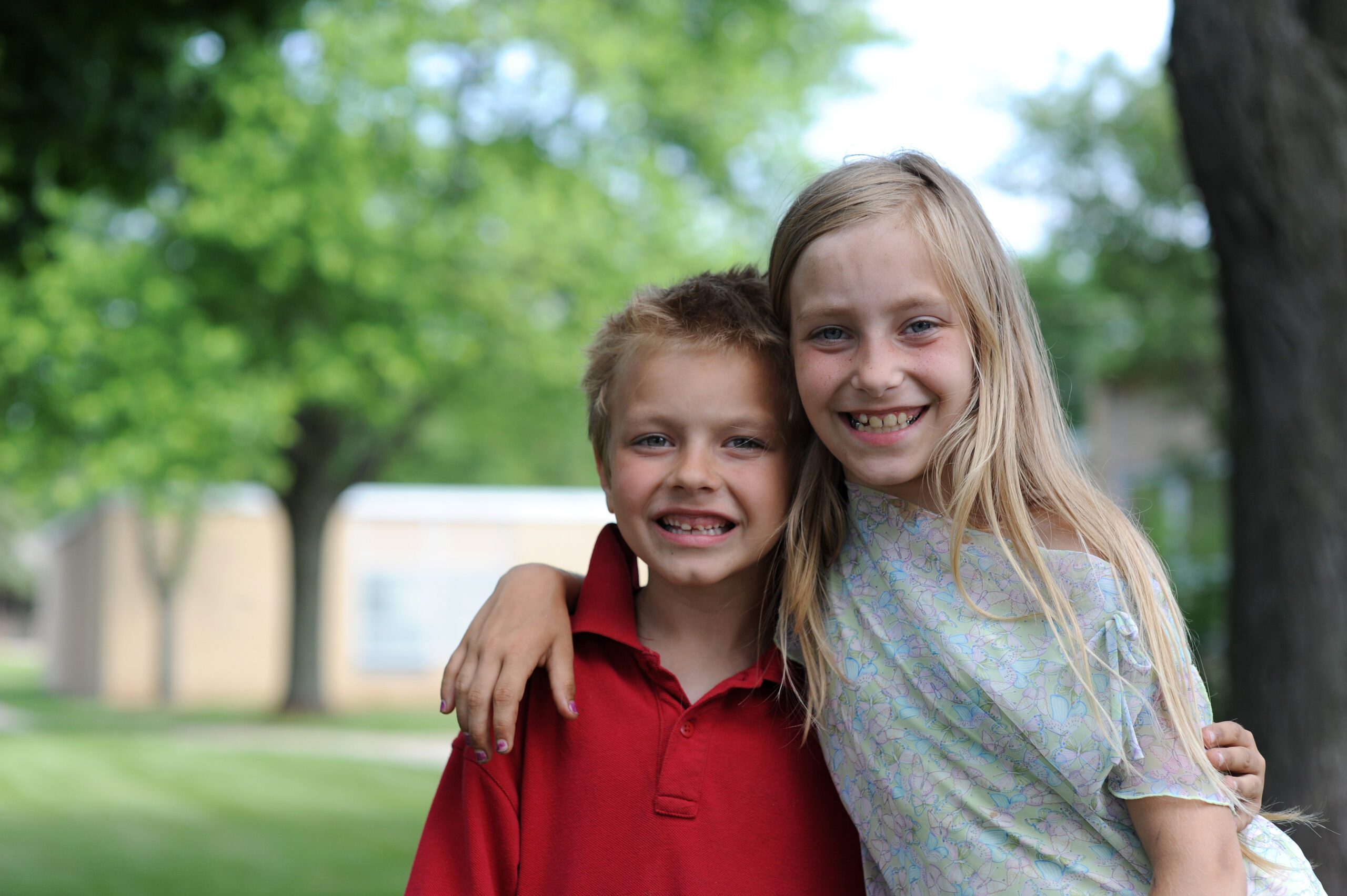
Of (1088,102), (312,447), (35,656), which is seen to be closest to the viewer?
(1088,102)

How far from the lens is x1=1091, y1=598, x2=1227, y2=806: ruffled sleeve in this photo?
5.65 feet

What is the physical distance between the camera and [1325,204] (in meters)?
3.71

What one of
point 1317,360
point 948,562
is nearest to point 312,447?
point 1317,360

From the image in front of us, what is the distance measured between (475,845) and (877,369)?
89 centimetres

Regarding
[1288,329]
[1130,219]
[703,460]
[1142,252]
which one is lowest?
[703,460]

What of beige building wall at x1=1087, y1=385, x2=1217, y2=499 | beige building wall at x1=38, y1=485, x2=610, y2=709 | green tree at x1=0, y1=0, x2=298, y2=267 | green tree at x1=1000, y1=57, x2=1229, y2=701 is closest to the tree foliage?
green tree at x1=1000, y1=57, x2=1229, y2=701

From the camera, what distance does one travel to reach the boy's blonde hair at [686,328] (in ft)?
6.71

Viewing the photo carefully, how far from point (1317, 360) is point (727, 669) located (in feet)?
8.18

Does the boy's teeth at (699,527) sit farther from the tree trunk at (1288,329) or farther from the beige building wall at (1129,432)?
the beige building wall at (1129,432)

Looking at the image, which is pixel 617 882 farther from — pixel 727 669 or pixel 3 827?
pixel 3 827

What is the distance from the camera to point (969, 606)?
1.86 meters

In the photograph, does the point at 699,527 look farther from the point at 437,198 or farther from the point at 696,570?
the point at 437,198

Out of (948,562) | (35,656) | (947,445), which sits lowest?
(35,656)

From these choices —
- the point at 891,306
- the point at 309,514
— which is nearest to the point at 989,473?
the point at 891,306
